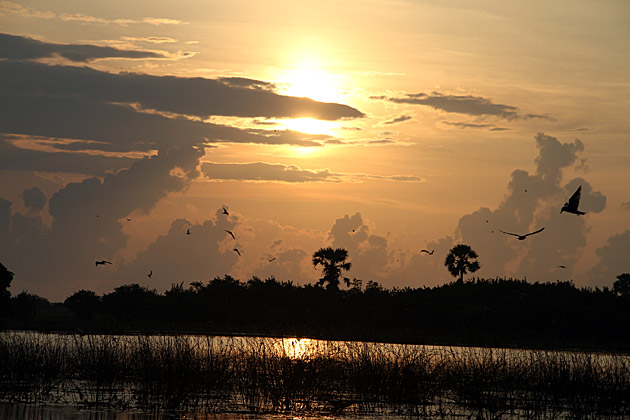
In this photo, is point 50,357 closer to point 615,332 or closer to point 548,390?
point 548,390

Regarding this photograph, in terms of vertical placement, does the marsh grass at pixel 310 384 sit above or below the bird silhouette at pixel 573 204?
below

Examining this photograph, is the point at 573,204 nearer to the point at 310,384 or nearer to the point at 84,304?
the point at 310,384

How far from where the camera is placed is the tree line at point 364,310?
56.4 meters

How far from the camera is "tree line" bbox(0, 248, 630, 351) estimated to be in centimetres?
5638

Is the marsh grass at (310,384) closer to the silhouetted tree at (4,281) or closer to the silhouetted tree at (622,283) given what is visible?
the silhouetted tree at (4,281)

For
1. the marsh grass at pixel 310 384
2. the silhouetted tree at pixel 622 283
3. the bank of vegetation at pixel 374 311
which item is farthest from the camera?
the silhouetted tree at pixel 622 283

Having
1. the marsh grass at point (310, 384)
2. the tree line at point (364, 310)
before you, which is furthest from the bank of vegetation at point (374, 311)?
the marsh grass at point (310, 384)

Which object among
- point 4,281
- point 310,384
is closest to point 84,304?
point 4,281

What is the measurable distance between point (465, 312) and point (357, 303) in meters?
10.8

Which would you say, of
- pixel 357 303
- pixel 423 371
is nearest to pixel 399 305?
pixel 357 303

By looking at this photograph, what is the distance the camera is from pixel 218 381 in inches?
912

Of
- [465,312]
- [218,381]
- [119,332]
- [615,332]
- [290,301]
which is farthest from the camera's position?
[290,301]

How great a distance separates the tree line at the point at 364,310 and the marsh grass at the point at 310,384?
22.7 m

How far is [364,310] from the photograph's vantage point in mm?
64750
